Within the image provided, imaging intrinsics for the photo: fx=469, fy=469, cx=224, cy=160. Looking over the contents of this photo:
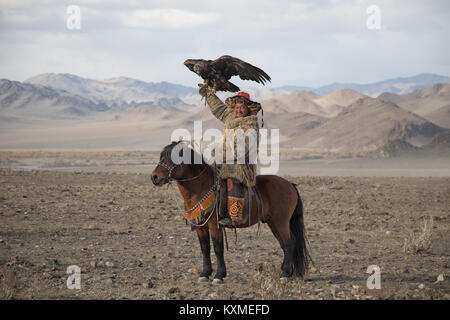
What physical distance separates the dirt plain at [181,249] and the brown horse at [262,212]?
0.30 metres

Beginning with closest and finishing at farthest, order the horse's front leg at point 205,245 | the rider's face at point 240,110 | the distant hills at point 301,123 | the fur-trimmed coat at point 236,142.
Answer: the fur-trimmed coat at point 236,142, the rider's face at point 240,110, the horse's front leg at point 205,245, the distant hills at point 301,123

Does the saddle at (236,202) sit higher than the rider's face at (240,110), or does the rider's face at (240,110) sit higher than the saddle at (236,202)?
the rider's face at (240,110)

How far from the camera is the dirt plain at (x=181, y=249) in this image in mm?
6477

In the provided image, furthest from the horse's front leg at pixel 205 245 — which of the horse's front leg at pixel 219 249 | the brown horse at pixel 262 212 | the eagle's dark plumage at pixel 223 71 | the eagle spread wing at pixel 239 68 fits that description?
the eagle spread wing at pixel 239 68

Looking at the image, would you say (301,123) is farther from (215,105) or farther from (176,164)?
(176,164)

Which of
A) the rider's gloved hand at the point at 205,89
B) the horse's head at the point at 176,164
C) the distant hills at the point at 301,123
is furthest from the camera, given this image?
the distant hills at the point at 301,123

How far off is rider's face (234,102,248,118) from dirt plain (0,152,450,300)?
160 cm

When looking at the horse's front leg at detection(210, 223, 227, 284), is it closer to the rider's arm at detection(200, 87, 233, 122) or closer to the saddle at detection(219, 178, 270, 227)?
the saddle at detection(219, 178, 270, 227)

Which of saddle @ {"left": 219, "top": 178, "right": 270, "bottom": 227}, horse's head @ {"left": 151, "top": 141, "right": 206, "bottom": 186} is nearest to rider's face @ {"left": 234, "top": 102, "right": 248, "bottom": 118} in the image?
horse's head @ {"left": 151, "top": 141, "right": 206, "bottom": 186}

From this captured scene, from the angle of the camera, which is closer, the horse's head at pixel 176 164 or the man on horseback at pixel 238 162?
the horse's head at pixel 176 164

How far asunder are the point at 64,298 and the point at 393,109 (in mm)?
60867

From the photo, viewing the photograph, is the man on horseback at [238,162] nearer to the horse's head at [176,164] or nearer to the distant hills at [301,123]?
the horse's head at [176,164]

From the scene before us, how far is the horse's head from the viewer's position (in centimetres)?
624

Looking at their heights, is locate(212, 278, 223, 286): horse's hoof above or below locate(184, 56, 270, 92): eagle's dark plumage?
below
